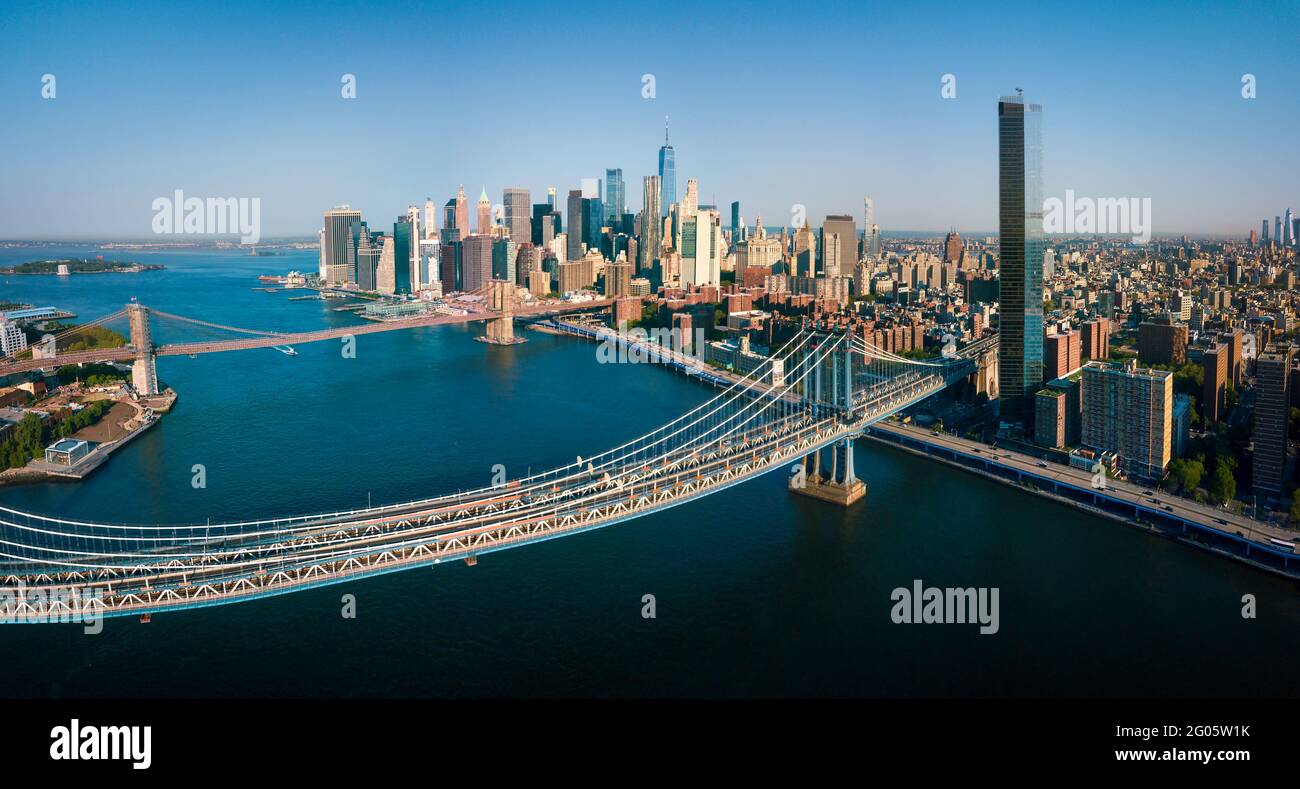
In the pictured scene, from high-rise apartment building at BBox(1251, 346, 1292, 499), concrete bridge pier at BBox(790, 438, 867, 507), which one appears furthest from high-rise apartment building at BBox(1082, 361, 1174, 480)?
concrete bridge pier at BBox(790, 438, 867, 507)

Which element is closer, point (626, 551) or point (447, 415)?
point (626, 551)

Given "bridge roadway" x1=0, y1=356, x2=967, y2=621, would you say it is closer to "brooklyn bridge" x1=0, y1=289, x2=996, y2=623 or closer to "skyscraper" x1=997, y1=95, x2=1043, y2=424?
"brooklyn bridge" x1=0, y1=289, x2=996, y2=623

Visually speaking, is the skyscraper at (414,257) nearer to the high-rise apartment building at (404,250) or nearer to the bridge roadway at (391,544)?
the high-rise apartment building at (404,250)

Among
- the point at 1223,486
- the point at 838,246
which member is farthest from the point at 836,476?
the point at 838,246

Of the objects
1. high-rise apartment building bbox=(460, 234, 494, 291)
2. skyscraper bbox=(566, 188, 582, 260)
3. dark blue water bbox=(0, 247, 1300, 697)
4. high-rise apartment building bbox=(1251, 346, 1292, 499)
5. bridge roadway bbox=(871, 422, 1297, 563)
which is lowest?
dark blue water bbox=(0, 247, 1300, 697)
